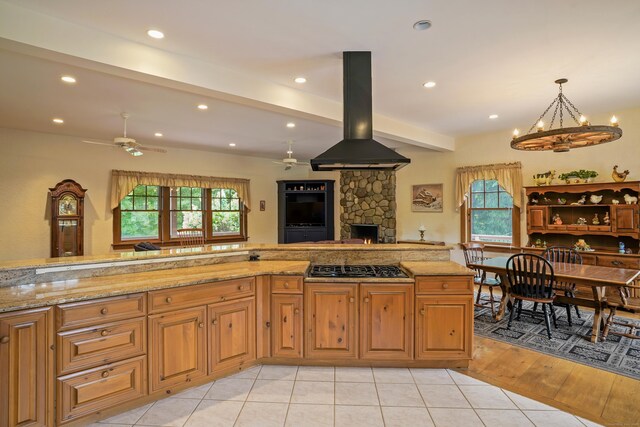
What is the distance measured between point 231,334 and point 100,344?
912 millimetres

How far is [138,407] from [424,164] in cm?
630

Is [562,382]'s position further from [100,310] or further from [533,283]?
[100,310]

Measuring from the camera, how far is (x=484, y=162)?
20.2ft

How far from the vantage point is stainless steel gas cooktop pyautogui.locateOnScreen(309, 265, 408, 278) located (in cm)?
294

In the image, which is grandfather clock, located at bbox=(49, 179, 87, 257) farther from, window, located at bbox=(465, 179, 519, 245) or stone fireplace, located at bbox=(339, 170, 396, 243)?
window, located at bbox=(465, 179, 519, 245)

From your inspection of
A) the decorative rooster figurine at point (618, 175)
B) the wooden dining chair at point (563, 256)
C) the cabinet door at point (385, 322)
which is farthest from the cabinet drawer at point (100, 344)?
the decorative rooster figurine at point (618, 175)

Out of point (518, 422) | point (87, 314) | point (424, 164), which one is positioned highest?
point (424, 164)

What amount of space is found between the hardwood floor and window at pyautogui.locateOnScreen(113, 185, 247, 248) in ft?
19.7

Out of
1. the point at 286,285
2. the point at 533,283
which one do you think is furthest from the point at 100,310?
the point at 533,283

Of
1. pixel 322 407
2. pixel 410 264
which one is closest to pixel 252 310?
pixel 322 407

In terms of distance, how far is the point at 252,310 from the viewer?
2816mm

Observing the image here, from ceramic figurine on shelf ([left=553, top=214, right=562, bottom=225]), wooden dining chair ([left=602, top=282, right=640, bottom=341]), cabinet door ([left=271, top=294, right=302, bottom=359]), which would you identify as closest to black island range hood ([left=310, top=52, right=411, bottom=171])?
cabinet door ([left=271, top=294, right=302, bottom=359])

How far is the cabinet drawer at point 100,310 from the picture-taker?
2.00m

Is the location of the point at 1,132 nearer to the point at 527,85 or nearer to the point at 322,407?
the point at 322,407
